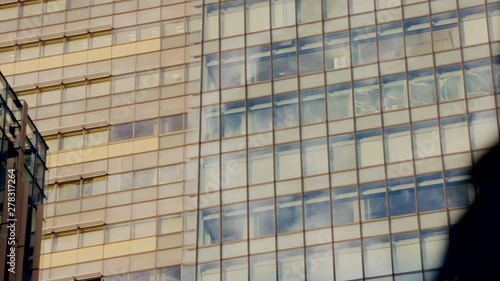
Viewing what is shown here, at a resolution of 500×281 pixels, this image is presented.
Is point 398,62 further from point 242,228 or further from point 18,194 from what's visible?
point 18,194

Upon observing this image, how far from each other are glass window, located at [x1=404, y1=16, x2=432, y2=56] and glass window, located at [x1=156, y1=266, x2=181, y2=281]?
17567mm

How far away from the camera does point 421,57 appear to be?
261 feet

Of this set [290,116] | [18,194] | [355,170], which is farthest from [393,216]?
[18,194]

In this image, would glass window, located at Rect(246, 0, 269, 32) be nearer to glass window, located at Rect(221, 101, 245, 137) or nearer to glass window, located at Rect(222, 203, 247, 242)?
glass window, located at Rect(221, 101, 245, 137)

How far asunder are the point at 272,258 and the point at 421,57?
14.0 meters

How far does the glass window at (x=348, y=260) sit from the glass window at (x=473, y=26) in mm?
13079

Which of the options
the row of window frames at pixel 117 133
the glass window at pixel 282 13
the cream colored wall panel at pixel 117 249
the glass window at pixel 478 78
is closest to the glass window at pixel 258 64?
the glass window at pixel 282 13

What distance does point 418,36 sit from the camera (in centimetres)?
8025

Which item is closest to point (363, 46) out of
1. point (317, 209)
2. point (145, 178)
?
point (317, 209)

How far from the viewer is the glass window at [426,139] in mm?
76312

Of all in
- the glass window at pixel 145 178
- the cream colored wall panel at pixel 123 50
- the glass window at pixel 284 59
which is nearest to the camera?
the glass window at pixel 284 59

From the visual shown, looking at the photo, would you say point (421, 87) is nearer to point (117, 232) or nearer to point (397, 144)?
point (397, 144)

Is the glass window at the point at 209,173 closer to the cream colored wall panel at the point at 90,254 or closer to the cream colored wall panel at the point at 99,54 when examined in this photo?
the cream colored wall panel at the point at 90,254

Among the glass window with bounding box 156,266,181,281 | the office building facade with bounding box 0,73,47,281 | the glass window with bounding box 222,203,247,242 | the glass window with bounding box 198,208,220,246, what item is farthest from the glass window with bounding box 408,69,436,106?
the office building facade with bounding box 0,73,47,281
